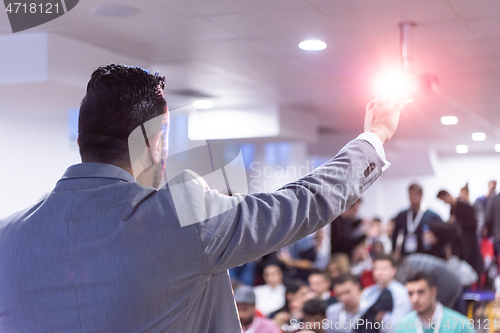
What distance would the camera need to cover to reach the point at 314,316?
Result: 93.5 inches

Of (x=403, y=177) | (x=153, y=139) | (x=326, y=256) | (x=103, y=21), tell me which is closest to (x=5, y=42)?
(x=103, y=21)

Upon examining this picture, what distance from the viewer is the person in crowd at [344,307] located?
7.83 feet

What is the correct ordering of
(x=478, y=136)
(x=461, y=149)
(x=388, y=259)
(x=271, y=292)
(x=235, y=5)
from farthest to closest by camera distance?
(x=461, y=149) → (x=478, y=136) → (x=271, y=292) → (x=388, y=259) → (x=235, y=5)

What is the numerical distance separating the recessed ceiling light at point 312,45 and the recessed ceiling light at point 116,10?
2.54 ft

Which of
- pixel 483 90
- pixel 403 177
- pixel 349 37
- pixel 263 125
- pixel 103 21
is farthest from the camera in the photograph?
pixel 403 177

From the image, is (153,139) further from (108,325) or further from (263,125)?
(263,125)

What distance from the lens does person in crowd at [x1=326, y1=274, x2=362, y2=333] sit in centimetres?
239

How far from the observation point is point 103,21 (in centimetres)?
214

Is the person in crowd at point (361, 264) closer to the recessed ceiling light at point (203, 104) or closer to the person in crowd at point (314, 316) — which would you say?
the person in crowd at point (314, 316)

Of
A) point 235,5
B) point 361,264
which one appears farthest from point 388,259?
point 235,5

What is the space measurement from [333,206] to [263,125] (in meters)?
3.25

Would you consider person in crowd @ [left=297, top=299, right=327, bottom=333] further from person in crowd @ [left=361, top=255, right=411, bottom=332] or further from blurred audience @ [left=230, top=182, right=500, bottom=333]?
person in crowd @ [left=361, top=255, right=411, bottom=332]

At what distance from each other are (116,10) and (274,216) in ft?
5.85

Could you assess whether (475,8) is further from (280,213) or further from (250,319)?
(280,213)
